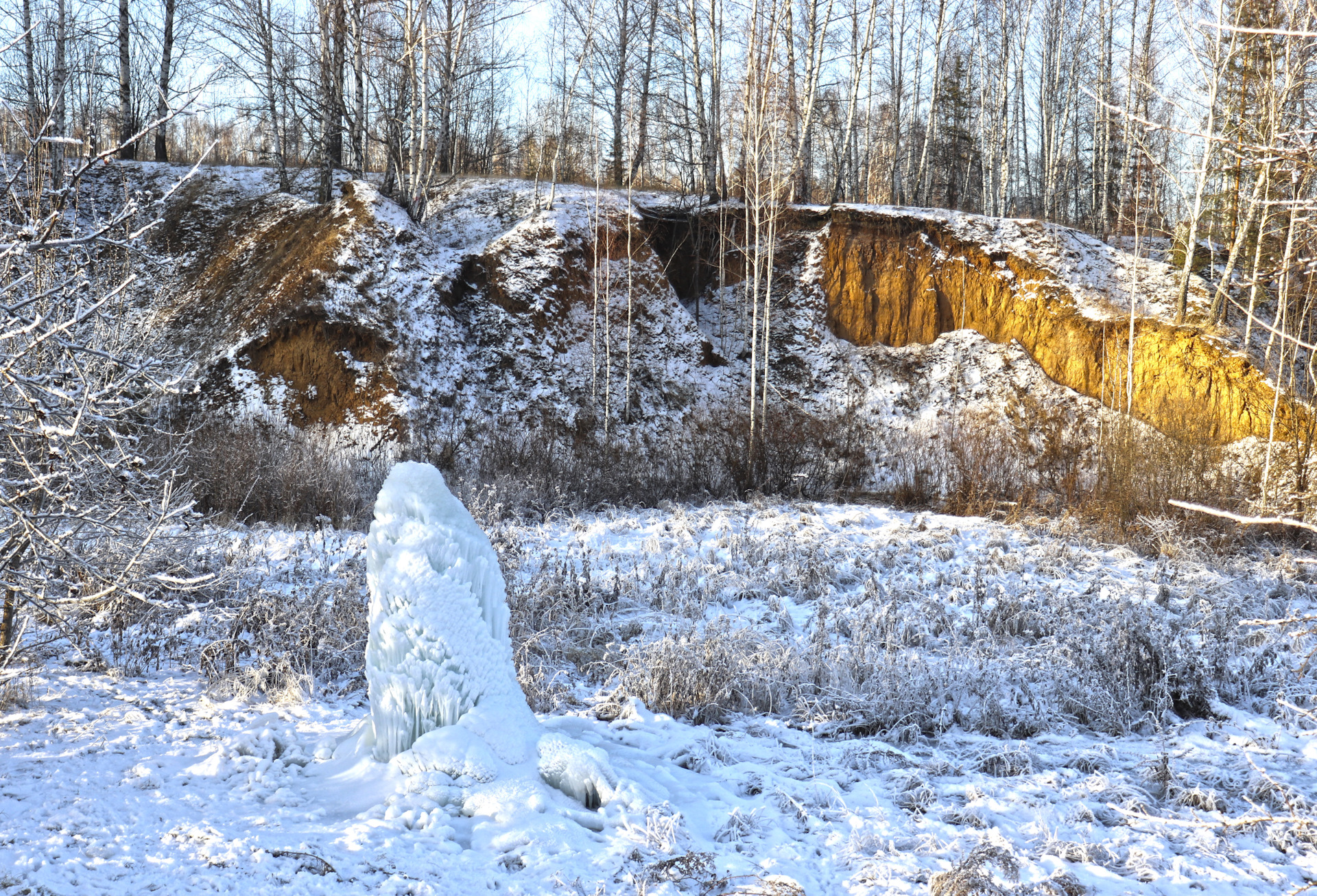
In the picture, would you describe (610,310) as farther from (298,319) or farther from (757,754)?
(757,754)

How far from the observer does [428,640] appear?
329 centimetres

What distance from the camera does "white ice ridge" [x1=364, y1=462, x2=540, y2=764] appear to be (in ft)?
10.7

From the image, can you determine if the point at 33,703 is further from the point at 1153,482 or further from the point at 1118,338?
the point at 1118,338

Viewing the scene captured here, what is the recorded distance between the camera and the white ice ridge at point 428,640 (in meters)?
3.27

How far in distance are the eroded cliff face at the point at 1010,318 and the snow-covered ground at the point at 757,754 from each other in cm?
1084

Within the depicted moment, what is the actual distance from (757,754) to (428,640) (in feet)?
5.62

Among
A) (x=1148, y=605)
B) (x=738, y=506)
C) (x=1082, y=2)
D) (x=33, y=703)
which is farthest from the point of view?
(x=1082, y=2)

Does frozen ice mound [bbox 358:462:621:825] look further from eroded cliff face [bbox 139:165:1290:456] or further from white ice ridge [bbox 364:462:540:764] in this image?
eroded cliff face [bbox 139:165:1290:456]

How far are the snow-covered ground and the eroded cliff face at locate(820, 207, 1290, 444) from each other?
10.8m

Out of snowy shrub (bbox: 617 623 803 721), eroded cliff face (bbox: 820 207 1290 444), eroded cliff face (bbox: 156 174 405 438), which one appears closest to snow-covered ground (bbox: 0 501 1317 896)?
snowy shrub (bbox: 617 623 803 721)

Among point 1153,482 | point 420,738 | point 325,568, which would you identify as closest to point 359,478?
point 325,568

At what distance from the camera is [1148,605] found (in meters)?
6.05

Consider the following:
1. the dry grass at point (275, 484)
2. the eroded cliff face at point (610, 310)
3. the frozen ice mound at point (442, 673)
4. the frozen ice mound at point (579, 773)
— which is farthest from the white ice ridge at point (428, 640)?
the eroded cliff face at point (610, 310)

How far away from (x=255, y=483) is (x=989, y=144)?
959 inches
